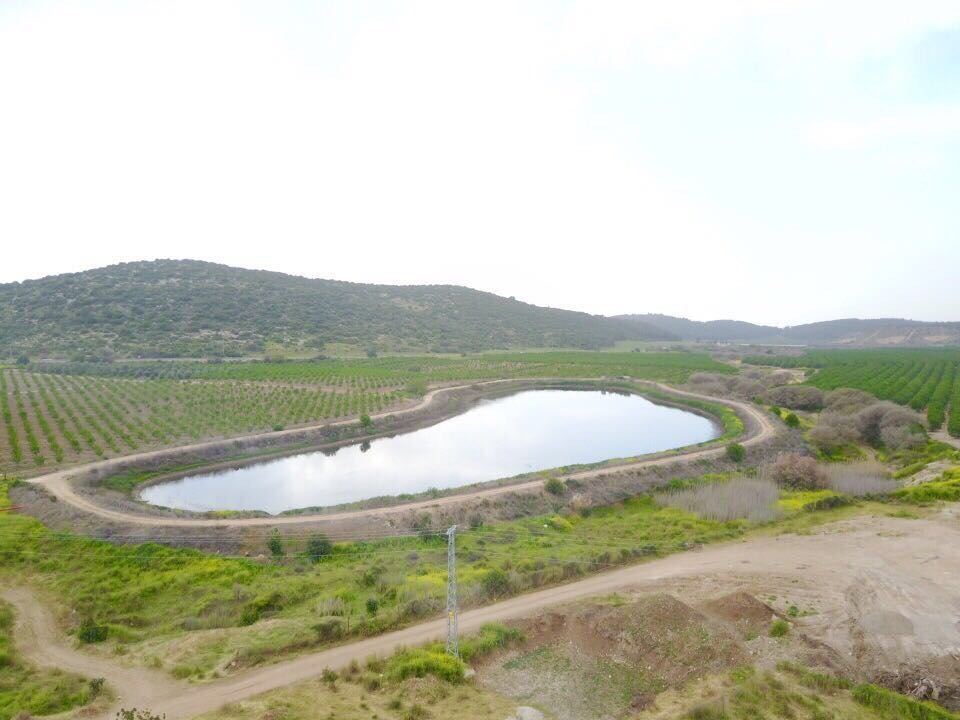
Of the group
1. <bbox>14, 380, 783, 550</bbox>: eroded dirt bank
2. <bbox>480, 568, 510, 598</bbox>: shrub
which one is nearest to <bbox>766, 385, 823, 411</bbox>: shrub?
<bbox>14, 380, 783, 550</bbox>: eroded dirt bank

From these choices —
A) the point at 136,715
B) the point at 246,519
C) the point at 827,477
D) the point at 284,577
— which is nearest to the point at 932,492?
the point at 827,477

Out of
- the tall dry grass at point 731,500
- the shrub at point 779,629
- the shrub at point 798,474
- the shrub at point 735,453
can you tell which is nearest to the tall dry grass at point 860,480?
the shrub at point 798,474

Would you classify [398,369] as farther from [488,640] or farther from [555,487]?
[488,640]

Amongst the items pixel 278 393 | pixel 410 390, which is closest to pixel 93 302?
pixel 278 393

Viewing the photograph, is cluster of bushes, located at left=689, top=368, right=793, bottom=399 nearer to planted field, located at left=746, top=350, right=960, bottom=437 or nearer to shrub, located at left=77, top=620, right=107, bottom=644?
planted field, located at left=746, top=350, right=960, bottom=437

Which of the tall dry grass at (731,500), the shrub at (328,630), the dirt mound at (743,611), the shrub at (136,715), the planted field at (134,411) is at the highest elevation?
the planted field at (134,411)

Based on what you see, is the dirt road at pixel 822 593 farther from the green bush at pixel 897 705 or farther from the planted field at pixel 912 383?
the planted field at pixel 912 383
